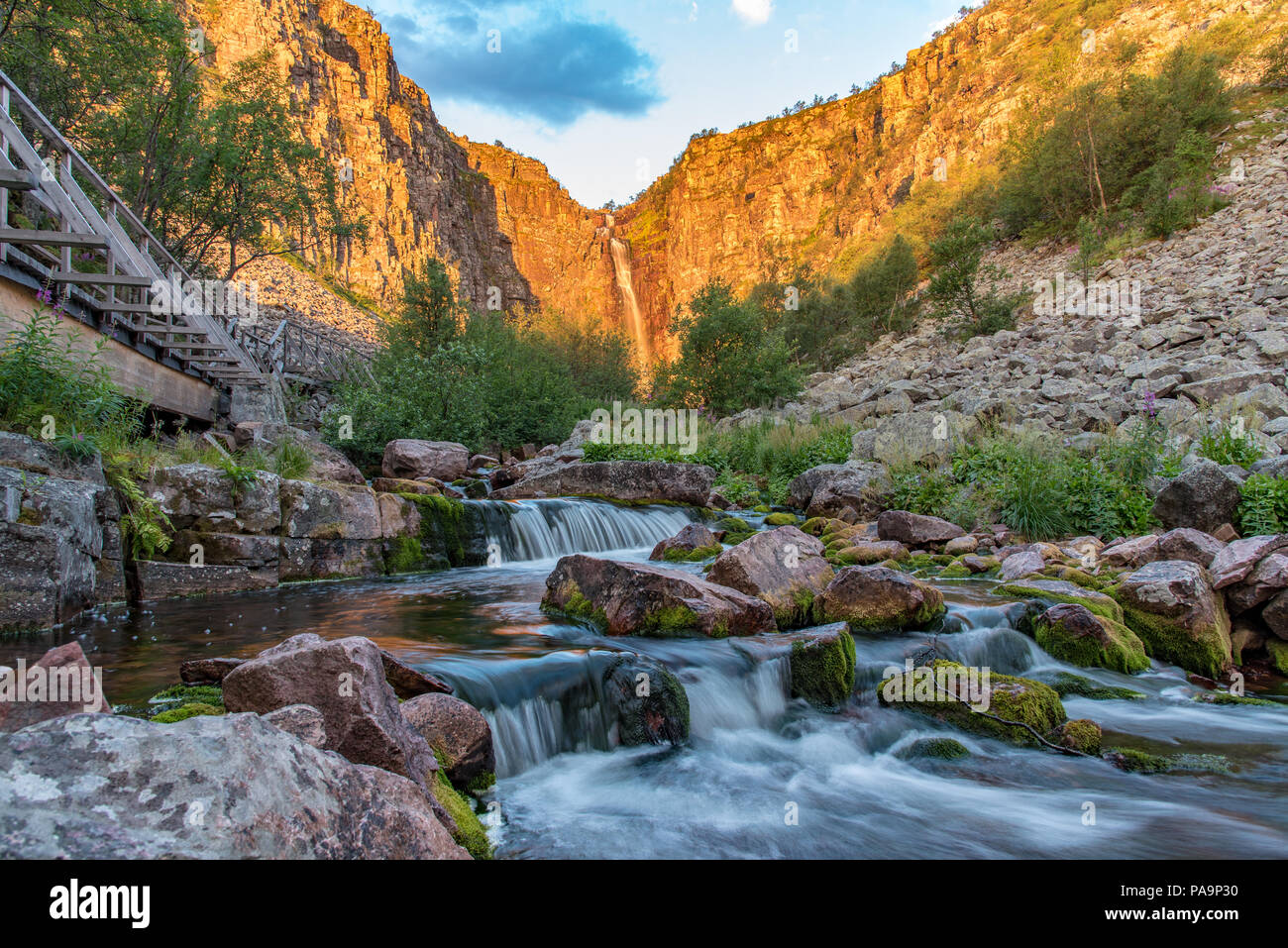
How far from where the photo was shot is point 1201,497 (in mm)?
7074

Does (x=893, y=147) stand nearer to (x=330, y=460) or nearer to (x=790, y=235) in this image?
(x=790, y=235)

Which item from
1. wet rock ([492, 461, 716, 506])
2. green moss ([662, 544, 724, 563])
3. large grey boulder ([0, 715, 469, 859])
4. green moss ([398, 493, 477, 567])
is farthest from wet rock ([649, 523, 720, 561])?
large grey boulder ([0, 715, 469, 859])

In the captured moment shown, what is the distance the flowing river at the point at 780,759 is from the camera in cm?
301

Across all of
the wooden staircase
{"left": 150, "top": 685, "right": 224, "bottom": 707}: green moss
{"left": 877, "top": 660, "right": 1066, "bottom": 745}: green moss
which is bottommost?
{"left": 877, "top": 660, "right": 1066, "bottom": 745}: green moss

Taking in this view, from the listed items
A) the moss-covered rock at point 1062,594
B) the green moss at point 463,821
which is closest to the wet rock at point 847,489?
the moss-covered rock at point 1062,594

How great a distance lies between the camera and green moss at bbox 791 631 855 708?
14.5 feet

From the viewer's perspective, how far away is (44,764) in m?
1.45

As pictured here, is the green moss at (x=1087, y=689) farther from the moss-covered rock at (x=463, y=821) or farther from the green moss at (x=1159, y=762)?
the moss-covered rock at (x=463, y=821)

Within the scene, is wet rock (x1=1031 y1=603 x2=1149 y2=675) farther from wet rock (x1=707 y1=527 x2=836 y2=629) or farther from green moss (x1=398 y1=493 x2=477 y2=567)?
green moss (x1=398 y1=493 x2=477 y2=567)

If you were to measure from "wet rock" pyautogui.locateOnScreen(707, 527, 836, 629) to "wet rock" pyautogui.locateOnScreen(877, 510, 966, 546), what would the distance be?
3084 millimetres

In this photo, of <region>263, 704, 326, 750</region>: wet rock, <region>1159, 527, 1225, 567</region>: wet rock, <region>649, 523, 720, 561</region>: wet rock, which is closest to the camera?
<region>263, 704, 326, 750</region>: wet rock

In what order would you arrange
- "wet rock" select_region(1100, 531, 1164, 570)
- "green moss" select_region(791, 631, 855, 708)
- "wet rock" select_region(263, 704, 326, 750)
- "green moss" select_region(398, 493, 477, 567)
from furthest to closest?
"green moss" select_region(398, 493, 477, 567) < "wet rock" select_region(1100, 531, 1164, 570) < "green moss" select_region(791, 631, 855, 708) < "wet rock" select_region(263, 704, 326, 750)

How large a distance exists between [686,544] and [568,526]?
239 cm

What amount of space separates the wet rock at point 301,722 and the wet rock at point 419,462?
11.2m
